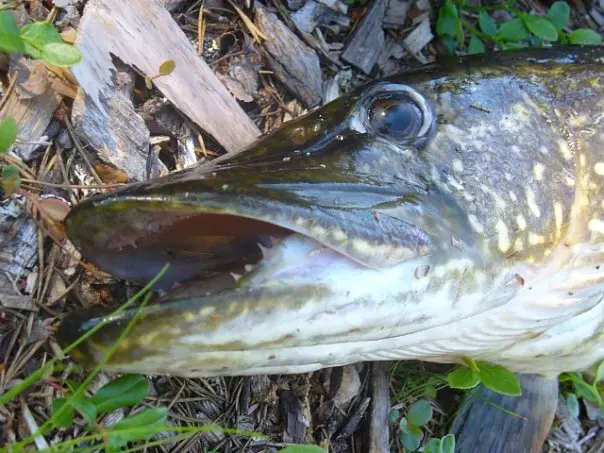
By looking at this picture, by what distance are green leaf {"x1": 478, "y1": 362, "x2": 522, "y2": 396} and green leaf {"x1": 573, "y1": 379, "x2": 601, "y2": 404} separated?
456mm

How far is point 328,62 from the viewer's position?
265cm

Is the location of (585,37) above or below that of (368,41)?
below

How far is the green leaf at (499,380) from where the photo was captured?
2064 mm

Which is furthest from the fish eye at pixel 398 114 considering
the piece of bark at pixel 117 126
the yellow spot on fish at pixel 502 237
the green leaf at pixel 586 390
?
the green leaf at pixel 586 390

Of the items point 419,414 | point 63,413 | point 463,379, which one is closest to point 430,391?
point 419,414

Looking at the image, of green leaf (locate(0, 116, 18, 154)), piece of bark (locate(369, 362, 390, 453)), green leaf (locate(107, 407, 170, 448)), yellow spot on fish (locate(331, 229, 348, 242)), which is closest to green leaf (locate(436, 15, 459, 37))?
piece of bark (locate(369, 362, 390, 453))

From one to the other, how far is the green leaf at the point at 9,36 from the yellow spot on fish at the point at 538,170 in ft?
4.68

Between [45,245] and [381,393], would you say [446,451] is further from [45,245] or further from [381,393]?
[45,245]

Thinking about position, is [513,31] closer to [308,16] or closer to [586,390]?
[308,16]

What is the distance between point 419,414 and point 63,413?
3.76 ft

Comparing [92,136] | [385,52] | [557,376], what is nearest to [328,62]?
[385,52]

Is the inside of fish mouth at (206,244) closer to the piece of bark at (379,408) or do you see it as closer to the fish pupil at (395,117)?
the fish pupil at (395,117)

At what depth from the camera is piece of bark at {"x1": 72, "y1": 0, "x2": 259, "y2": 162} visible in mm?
2068

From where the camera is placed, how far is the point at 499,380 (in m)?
2.10
